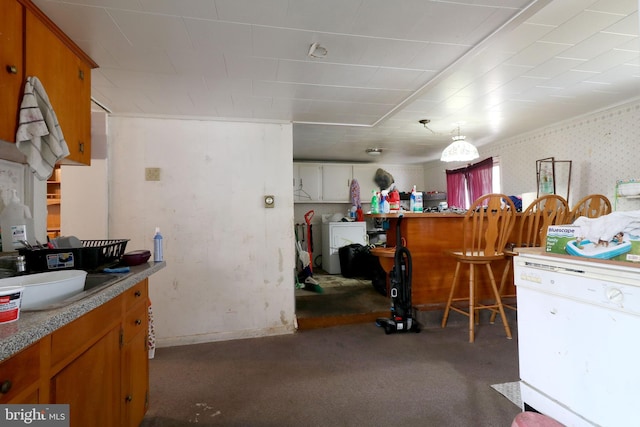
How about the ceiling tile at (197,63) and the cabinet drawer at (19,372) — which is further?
the ceiling tile at (197,63)

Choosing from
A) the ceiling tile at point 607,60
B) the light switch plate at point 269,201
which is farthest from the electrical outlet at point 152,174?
the ceiling tile at point 607,60

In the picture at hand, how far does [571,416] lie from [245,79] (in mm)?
2537

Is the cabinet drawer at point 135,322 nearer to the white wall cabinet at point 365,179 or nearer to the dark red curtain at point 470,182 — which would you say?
the white wall cabinet at point 365,179

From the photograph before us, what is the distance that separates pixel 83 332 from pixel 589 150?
14.5 feet

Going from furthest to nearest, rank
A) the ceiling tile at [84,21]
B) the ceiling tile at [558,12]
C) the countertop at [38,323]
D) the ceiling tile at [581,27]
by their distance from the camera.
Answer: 1. the ceiling tile at [581,27]
2. the ceiling tile at [558,12]
3. the ceiling tile at [84,21]
4. the countertop at [38,323]

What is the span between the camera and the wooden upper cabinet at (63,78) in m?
1.37

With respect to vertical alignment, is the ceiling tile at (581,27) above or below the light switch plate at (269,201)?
above

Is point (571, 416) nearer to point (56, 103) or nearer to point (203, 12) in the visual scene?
point (203, 12)

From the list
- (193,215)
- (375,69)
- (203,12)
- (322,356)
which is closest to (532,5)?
(375,69)

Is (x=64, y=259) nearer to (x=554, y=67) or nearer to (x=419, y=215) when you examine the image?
(x=419, y=215)

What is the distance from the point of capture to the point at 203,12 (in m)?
1.42

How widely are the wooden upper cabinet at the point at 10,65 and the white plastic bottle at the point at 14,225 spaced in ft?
1.62

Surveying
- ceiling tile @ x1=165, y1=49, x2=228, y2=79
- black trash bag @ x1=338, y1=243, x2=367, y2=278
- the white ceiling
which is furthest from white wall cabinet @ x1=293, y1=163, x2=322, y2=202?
ceiling tile @ x1=165, y1=49, x2=228, y2=79

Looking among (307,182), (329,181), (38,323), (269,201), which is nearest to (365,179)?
(329,181)
